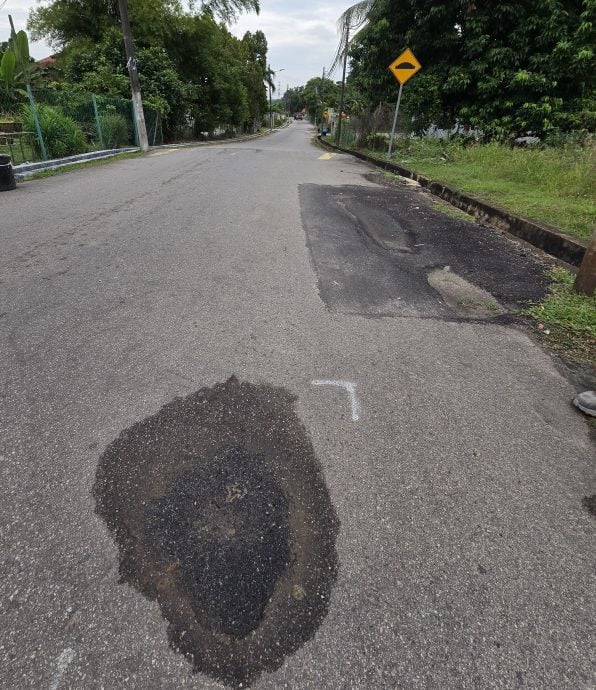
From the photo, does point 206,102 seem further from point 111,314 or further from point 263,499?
Result: point 263,499

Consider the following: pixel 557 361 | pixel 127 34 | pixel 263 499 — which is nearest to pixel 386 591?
pixel 263 499

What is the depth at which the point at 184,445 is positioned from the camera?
1859mm

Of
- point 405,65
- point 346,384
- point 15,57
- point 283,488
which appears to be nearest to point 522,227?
point 346,384

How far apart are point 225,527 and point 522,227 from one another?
537cm

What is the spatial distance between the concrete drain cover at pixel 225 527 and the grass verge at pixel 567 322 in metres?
2.13

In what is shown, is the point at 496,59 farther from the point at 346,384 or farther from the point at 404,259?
the point at 346,384

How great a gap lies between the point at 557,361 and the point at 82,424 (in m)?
2.99

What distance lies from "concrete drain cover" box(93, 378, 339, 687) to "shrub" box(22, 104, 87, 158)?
1142 cm

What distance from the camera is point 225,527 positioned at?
1507 mm

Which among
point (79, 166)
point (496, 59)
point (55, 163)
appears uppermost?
point (496, 59)

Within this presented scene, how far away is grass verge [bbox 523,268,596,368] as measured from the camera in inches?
108

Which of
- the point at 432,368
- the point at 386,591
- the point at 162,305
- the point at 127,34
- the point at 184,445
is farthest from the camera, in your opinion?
the point at 127,34

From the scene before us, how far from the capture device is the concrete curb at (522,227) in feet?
14.0

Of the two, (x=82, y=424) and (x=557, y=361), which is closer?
(x=82, y=424)
